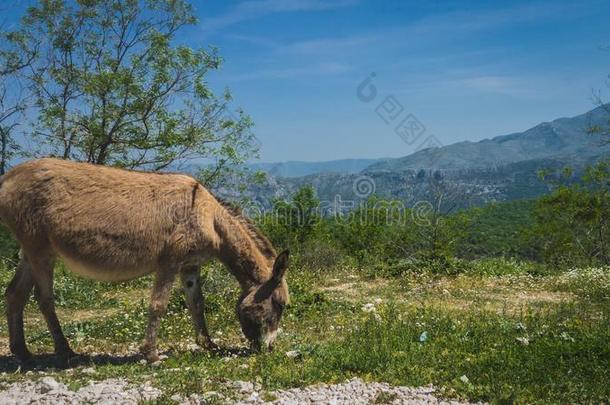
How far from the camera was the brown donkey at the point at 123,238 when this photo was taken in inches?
292

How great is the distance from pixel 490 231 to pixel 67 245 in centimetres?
6575

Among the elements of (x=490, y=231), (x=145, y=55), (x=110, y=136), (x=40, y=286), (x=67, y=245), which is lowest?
(x=490, y=231)

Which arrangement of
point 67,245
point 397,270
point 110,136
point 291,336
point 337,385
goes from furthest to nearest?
point 110,136
point 397,270
point 291,336
point 67,245
point 337,385

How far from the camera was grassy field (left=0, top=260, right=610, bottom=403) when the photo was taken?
6191 millimetres

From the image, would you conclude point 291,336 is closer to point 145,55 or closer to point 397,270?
point 397,270

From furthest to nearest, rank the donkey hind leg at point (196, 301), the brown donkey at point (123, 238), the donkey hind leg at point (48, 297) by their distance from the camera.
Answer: the donkey hind leg at point (196, 301) → the donkey hind leg at point (48, 297) → the brown donkey at point (123, 238)

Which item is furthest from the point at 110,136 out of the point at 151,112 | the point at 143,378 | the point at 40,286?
the point at 143,378

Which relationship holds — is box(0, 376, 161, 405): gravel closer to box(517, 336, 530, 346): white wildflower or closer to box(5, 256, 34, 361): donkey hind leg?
box(5, 256, 34, 361): donkey hind leg

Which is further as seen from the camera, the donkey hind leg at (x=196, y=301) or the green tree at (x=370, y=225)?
the green tree at (x=370, y=225)

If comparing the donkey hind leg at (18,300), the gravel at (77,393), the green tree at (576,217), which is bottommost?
the green tree at (576,217)

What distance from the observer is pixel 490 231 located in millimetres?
67312

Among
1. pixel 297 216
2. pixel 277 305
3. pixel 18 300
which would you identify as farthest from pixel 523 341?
pixel 297 216

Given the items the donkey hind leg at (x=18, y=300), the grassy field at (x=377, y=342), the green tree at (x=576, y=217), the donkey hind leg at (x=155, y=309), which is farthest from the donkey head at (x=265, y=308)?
the green tree at (x=576, y=217)

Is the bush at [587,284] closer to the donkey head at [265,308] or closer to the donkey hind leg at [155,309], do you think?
the donkey head at [265,308]
